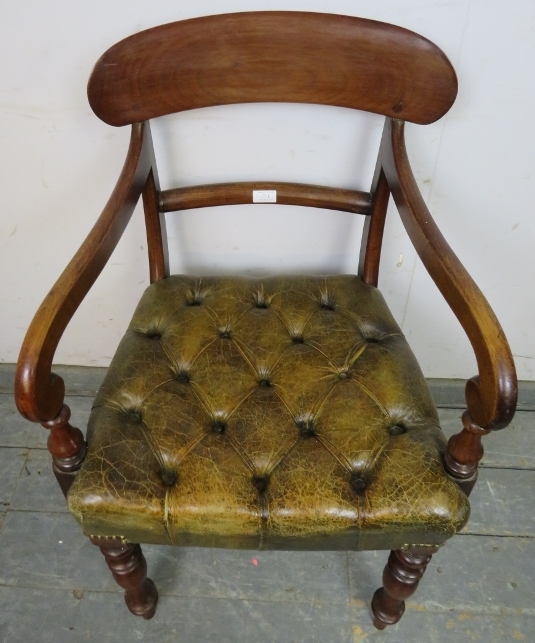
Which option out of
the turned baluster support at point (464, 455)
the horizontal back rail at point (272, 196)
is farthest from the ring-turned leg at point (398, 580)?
the horizontal back rail at point (272, 196)

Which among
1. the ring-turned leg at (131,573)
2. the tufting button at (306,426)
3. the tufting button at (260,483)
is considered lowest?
the ring-turned leg at (131,573)

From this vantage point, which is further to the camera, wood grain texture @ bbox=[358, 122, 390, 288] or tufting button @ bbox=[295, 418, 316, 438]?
wood grain texture @ bbox=[358, 122, 390, 288]

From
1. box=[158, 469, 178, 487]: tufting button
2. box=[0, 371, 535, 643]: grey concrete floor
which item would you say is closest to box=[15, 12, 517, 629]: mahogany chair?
box=[158, 469, 178, 487]: tufting button

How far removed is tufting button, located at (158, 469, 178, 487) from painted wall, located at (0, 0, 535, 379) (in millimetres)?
516

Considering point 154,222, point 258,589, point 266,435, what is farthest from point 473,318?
point 258,589

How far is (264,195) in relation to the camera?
94 centimetres

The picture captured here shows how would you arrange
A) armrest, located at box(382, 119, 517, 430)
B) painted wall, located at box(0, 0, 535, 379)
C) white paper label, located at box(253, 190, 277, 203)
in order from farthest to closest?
white paper label, located at box(253, 190, 277, 203) → painted wall, located at box(0, 0, 535, 379) → armrest, located at box(382, 119, 517, 430)

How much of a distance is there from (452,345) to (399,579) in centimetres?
62

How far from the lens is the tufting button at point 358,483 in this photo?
71 cm

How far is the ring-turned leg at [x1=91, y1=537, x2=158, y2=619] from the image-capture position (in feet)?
2.64

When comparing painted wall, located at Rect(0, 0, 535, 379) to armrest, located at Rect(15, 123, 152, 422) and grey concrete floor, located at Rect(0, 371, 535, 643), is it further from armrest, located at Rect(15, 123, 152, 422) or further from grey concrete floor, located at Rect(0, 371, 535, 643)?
grey concrete floor, located at Rect(0, 371, 535, 643)

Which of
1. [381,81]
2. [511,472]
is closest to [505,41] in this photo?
[381,81]

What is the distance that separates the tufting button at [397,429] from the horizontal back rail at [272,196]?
15.0 inches

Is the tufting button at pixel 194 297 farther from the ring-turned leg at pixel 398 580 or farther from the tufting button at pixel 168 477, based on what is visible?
the ring-turned leg at pixel 398 580
